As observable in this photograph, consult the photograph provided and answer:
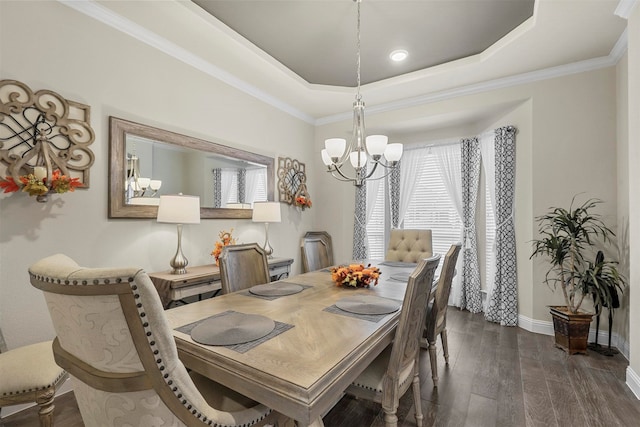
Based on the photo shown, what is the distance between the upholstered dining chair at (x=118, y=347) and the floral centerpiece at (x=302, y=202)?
3446mm

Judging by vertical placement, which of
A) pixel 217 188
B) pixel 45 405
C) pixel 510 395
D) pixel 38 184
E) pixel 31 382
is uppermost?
pixel 217 188

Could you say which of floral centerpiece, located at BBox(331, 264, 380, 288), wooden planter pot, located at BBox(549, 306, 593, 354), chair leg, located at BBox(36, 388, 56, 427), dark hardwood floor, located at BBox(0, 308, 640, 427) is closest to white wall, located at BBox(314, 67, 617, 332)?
wooden planter pot, located at BBox(549, 306, 593, 354)

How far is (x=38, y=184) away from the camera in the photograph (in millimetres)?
1876

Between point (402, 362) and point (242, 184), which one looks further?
point (242, 184)

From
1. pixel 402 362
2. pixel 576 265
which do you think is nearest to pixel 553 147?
pixel 576 265

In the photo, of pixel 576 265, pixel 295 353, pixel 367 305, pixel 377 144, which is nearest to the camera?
pixel 295 353

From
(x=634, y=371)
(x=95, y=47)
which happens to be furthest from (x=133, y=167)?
(x=634, y=371)

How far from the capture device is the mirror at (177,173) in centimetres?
243

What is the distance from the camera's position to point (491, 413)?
6.23 feet

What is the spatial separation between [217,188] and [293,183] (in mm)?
1338

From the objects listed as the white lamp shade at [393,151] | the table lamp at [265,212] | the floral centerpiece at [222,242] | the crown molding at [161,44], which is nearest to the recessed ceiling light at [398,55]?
the white lamp shade at [393,151]

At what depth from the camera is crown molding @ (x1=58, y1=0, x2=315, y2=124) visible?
2242 mm

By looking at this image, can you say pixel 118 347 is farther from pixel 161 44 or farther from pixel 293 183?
pixel 293 183

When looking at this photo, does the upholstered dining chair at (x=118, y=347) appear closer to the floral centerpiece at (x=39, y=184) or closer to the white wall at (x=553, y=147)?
the floral centerpiece at (x=39, y=184)
